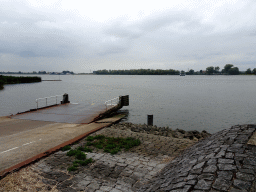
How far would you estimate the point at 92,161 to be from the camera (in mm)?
6461

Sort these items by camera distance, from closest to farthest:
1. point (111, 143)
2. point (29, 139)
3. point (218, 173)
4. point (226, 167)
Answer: point (218, 173) → point (226, 167) → point (111, 143) → point (29, 139)

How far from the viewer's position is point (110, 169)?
6000mm

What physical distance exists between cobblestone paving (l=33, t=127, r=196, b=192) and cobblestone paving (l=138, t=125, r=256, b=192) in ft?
1.72

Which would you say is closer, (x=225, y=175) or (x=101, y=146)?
(x=225, y=175)

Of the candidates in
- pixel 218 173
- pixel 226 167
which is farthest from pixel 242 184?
pixel 226 167

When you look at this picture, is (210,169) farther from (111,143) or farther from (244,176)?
(111,143)

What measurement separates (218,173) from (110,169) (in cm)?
330

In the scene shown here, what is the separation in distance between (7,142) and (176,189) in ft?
25.5

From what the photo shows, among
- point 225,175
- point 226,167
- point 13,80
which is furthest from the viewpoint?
point 13,80

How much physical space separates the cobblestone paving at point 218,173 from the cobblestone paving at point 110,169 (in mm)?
525

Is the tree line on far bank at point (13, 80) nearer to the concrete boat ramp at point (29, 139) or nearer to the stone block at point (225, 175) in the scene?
the concrete boat ramp at point (29, 139)

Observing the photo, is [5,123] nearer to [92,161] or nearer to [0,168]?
[0,168]

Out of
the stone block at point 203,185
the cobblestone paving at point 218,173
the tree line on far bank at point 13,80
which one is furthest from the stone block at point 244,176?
the tree line on far bank at point 13,80

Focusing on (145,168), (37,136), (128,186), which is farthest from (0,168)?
(145,168)
